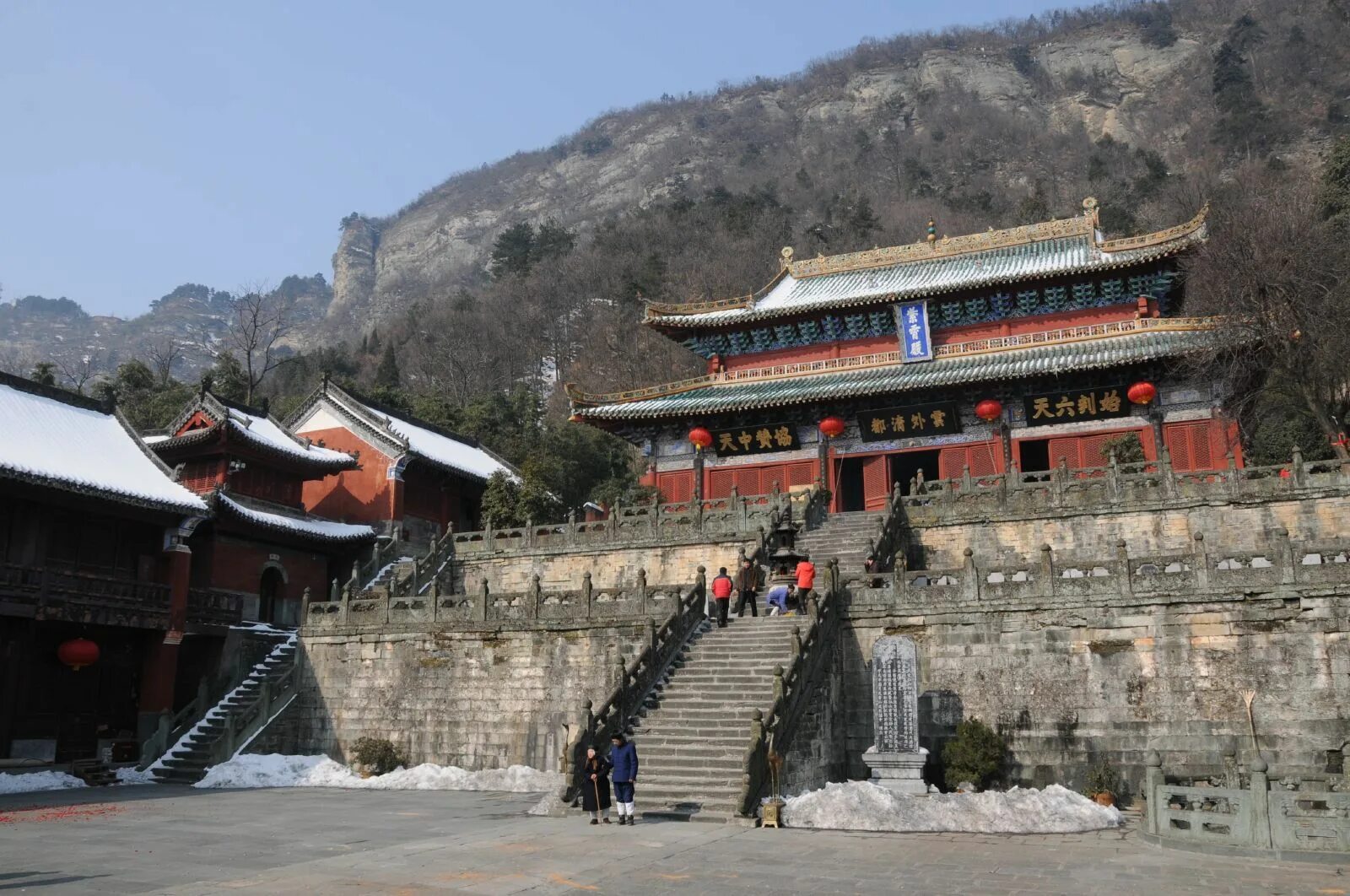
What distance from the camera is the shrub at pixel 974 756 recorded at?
55.9 ft

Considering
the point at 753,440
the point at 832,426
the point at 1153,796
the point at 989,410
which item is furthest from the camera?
the point at 753,440

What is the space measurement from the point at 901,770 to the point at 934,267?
77.1ft

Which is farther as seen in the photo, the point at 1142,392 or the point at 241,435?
the point at 241,435

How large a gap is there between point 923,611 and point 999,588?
1.43m

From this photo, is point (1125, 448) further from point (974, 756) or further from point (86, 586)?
point (86, 586)

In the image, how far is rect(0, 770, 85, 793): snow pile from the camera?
2084 cm

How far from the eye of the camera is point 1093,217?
111 feet

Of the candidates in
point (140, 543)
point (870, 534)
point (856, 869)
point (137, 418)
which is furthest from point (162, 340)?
point (856, 869)

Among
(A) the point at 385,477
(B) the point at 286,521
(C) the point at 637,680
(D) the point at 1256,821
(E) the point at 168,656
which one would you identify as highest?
(A) the point at 385,477

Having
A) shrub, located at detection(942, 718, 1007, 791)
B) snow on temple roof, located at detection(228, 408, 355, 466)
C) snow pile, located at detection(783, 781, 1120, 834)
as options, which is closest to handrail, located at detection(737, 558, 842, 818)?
snow pile, located at detection(783, 781, 1120, 834)

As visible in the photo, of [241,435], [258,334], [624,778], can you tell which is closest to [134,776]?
[241,435]

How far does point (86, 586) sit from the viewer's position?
78.0 feet

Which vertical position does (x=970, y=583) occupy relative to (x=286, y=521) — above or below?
below

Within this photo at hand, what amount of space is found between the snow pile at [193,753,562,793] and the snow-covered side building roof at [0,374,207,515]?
7114mm
